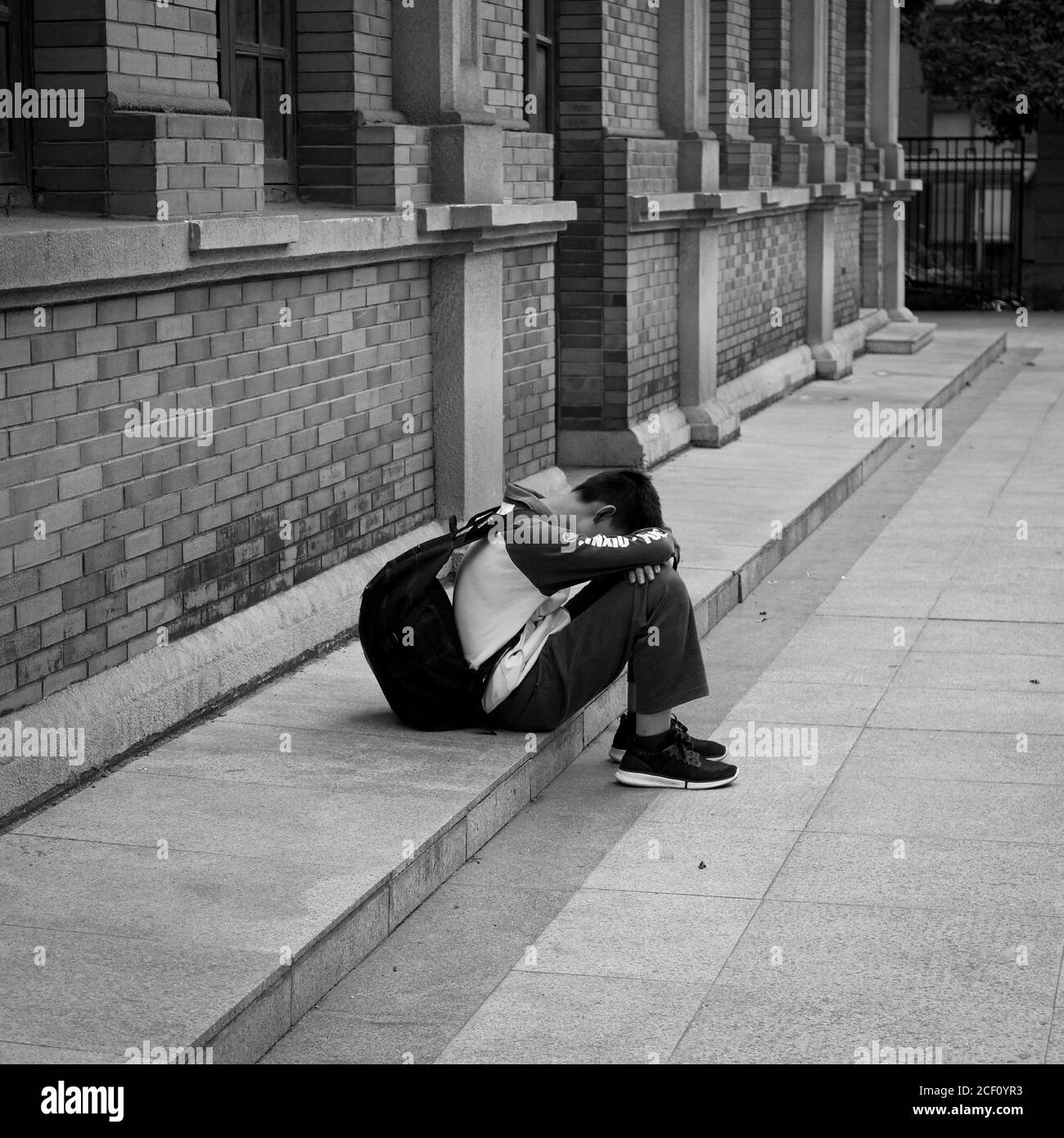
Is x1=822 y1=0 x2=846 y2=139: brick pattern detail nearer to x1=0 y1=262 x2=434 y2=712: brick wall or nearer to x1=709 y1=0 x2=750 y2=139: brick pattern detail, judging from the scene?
x1=709 y1=0 x2=750 y2=139: brick pattern detail

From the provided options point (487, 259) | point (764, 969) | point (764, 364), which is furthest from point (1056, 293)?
point (764, 969)

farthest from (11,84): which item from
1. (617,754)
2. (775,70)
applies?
(775,70)

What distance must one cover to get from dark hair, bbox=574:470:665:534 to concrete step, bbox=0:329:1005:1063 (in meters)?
0.74

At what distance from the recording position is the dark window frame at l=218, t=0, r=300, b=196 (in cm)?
659

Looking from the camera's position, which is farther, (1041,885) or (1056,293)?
(1056,293)

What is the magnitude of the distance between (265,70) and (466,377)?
158 cm

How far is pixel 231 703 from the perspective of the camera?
6035 millimetres

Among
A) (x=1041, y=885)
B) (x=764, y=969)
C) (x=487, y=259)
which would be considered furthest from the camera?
(x=487, y=259)

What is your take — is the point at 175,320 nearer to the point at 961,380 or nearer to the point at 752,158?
the point at 752,158

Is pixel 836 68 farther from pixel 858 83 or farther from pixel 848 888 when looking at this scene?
pixel 848 888

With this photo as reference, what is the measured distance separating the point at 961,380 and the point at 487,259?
10051 millimetres

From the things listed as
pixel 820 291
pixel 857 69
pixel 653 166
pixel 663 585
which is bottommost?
pixel 663 585

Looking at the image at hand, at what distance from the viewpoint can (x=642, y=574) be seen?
18.3ft

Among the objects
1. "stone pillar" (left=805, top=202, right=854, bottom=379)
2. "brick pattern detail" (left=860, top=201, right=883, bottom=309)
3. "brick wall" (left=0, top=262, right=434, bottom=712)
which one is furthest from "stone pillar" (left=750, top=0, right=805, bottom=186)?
"brick wall" (left=0, top=262, right=434, bottom=712)
